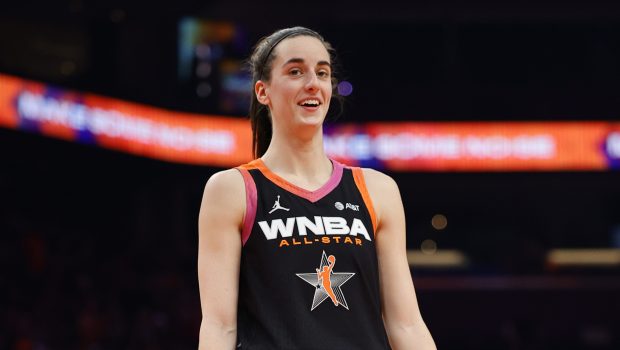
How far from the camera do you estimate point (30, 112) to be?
451 inches

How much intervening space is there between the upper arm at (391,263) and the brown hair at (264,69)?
34 centimetres

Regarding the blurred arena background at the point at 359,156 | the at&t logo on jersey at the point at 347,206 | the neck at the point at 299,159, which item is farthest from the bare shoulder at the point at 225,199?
the blurred arena background at the point at 359,156

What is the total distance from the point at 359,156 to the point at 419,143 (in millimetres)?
879

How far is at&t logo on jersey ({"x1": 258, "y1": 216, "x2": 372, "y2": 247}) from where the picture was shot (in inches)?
109

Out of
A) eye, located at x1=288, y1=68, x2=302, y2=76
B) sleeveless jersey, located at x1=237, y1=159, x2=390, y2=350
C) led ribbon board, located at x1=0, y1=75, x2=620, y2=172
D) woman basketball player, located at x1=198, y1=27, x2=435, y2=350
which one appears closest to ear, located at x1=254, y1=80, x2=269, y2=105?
woman basketball player, located at x1=198, y1=27, x2=435, y2=350

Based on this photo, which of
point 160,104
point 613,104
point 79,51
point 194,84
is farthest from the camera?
point 79,51

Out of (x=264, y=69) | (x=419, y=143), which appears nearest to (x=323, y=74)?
(x=264, y=69)

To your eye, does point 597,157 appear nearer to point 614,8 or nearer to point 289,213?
point 614,8

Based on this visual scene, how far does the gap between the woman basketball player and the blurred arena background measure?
799 centimetres

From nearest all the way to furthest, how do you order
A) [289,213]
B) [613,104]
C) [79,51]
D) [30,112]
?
[289,213]
[30,112]
[613,104]
[79,51]

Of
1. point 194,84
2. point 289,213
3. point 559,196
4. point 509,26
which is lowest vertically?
point 289,213

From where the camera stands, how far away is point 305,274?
108 inches

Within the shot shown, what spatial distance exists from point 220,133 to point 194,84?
2.15 m

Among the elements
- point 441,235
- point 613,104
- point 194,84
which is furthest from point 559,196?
point 194,84
